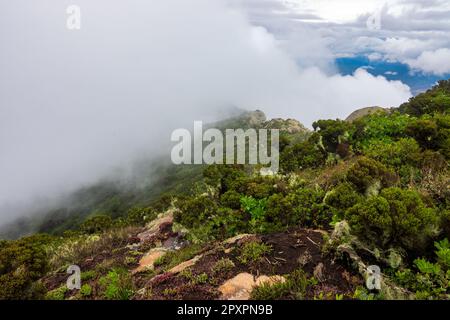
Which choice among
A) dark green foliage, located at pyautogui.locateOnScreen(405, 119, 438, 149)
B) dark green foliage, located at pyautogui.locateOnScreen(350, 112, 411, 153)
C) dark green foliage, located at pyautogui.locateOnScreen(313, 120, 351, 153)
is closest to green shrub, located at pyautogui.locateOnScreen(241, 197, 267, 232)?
dark green foliage, located at pyautogui.locateOnScreen(405, 119, 438, 149)

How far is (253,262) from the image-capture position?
11.0 meters

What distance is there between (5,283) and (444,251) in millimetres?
12660

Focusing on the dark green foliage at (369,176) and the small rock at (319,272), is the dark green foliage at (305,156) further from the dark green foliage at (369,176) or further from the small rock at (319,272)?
the small rock at (319,272)

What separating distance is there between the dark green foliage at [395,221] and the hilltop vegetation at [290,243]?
3cm

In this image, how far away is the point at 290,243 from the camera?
11719 millimetres

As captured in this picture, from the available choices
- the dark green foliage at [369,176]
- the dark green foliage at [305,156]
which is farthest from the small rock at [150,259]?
the dark green foliage at [305,156]

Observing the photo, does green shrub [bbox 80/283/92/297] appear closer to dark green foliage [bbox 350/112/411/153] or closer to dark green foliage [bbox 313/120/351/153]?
dark green foliage [bbox 350/112/411/153]

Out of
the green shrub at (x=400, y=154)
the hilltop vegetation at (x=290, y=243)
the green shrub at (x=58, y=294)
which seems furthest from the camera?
the green shrub at (x=400, y=154)

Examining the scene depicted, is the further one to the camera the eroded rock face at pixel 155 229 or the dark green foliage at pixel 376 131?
the dark green foliage at pixel 376 131

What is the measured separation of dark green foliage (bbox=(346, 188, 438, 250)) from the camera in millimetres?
9945

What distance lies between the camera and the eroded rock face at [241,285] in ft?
31.1

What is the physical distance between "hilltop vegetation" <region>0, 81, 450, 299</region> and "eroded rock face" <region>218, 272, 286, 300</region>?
0.05 meters
